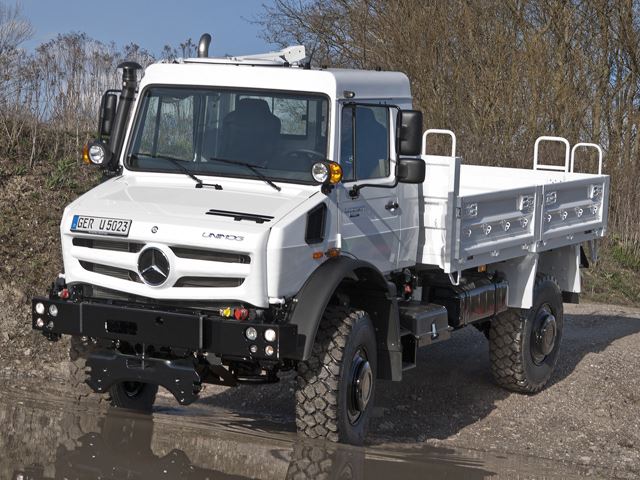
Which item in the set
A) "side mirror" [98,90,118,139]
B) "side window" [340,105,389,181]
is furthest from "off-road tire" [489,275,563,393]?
"side mirror" [98,90,118,139]

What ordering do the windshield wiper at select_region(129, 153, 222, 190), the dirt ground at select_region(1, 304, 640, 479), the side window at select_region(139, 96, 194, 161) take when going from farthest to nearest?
the dirt ground at select_region(1, 304, 640, 479)
the side window at select_region(139, 96, 194, 161)
the windshield wiper at select_region(129, 153, 222, 190)

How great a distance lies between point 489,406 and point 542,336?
97 centimetres

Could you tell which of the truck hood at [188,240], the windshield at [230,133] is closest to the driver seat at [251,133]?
the windshield at [230,133]

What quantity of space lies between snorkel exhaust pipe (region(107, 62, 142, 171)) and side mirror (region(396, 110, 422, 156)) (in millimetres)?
1837

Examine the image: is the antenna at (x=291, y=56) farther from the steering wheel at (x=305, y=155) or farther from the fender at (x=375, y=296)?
the fender at (x=375, y=296)

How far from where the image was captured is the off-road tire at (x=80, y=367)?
790cm

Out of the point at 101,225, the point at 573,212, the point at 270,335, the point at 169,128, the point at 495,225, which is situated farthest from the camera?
the point at 573,212

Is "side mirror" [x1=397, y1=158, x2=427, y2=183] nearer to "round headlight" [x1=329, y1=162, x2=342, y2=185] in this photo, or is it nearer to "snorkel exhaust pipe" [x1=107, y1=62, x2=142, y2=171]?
"round headlight" [x1=329, y1=162, x2=342, y2=185]

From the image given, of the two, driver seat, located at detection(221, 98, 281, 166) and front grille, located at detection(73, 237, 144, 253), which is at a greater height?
driver seat, located at detection(221, 98, 281, 166)

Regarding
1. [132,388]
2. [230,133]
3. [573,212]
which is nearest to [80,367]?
[132,388]

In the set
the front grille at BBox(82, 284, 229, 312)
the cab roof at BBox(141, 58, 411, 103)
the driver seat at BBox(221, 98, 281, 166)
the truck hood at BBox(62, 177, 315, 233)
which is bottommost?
the front grille at BBox(82, 284, 229, 312)

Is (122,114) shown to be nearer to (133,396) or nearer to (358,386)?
(133,396)

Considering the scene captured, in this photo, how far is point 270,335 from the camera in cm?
685

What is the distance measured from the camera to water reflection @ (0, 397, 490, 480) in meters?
6.76
